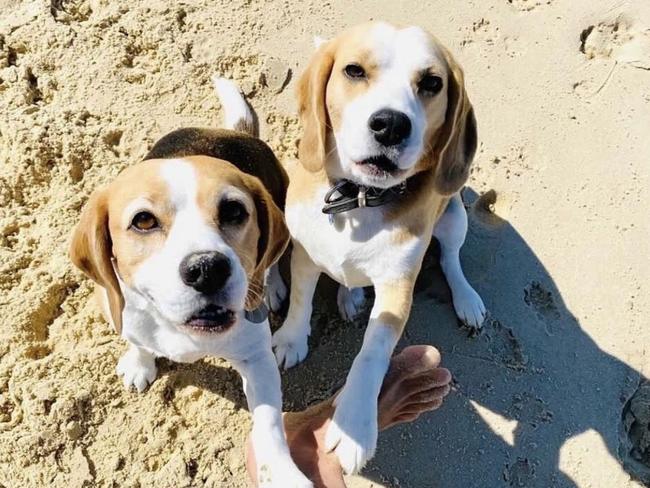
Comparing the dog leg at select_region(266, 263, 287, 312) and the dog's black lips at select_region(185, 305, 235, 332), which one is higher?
the dog's black lips at select_region(185, 305, 235, 332)

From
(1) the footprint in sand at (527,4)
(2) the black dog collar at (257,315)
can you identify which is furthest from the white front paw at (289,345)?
(1) the footprint in sand at (527,4)

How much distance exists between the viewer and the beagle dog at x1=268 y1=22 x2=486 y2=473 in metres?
3.01

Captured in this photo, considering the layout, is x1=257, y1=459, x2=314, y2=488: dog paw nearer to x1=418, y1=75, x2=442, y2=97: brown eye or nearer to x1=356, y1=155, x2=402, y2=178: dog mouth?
x1=356, y1=155, x2=402, y2=178: dog mouth

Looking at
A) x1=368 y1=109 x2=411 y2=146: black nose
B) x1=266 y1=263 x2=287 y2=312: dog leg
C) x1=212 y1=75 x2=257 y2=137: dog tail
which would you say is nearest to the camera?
x1=368 y1=109 x2=411 y2=146: black nose

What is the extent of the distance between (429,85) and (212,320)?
1.31 m

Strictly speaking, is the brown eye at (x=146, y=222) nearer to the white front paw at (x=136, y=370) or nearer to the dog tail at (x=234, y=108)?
the white front paw at (x=136, y=370)

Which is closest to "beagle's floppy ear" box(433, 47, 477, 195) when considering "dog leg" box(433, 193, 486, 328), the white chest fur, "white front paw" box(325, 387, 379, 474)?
→ the white chest fur

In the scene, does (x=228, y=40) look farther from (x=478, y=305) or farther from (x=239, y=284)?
(x=239, y=284)

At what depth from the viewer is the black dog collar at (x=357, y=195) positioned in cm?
331

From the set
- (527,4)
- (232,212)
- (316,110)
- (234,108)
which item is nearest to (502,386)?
(316,110)

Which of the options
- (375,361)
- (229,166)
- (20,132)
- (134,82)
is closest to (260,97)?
(134,82)

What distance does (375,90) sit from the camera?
9.82ft

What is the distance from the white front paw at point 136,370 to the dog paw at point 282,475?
90 cm

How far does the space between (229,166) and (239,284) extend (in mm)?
617
